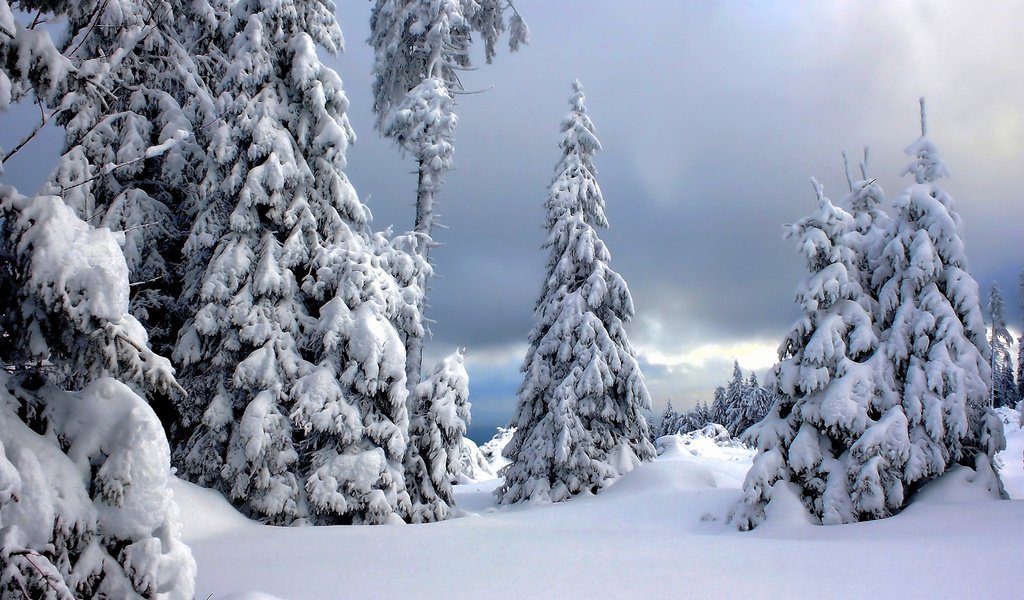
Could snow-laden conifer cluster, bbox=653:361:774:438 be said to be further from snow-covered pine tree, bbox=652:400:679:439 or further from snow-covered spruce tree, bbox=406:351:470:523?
snow-covered spruce tree, bbox=406:351:470:523

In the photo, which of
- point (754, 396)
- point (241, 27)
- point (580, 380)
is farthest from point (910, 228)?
point (754, 396)

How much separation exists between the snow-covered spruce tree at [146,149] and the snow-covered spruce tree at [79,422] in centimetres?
1000

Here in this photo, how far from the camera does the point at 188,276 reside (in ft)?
42.3

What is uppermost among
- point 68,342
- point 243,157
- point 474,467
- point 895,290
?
point 243,157

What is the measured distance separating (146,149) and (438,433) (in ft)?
29.8

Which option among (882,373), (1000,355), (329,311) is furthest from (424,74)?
(1000,355)

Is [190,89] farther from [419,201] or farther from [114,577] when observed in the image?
[114,577]

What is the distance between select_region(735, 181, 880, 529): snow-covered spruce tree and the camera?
11.0 meters

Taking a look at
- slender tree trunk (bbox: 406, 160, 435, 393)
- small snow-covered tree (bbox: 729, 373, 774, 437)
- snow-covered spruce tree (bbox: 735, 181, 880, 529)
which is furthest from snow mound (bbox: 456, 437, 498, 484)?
small snow-covered tree (bbox: 729, 373, 774, 437)

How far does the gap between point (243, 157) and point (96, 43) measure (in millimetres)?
4791

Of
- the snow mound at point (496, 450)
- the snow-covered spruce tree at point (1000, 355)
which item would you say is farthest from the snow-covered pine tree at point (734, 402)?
the snow-covered spruce tree at point (1000, 355)

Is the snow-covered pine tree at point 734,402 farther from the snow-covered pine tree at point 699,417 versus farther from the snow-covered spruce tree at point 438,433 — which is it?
the snow-covered spruce tree at point 438,433

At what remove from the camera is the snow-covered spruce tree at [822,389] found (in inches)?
434

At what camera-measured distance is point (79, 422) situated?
3521 millimetres
